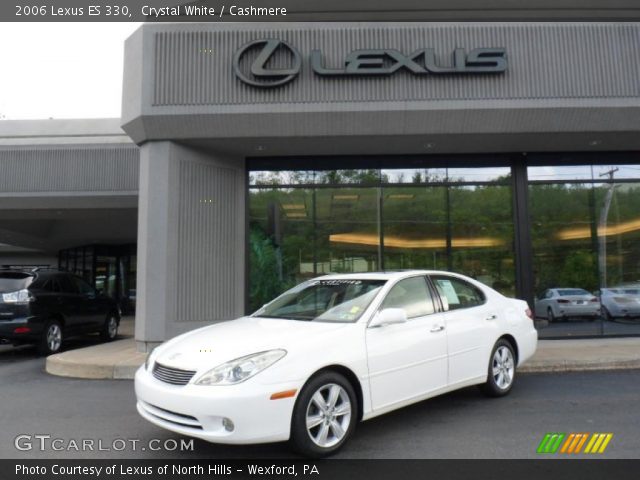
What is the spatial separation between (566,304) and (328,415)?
8.31m

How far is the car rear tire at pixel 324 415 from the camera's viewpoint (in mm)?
3840

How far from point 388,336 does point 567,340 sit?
24.0 ft

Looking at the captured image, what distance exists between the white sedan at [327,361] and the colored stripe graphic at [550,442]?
0.96 metres

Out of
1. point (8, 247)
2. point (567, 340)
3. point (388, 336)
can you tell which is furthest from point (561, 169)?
point (8, 247)

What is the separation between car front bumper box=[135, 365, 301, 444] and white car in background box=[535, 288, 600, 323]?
8.36 m

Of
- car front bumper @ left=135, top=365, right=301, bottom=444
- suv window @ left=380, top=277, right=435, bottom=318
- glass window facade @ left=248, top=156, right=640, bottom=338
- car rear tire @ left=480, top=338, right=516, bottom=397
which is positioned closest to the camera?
car front bumper @ left=135, top=365, right=301, bottom=444

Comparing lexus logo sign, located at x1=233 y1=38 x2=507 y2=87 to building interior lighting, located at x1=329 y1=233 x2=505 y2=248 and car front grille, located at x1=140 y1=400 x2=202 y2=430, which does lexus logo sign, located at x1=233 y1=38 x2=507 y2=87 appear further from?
car front grille, located at x1=140 y1=400 x2=202 y2=430

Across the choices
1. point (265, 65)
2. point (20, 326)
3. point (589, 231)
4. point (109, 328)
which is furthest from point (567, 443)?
point (109, 328)

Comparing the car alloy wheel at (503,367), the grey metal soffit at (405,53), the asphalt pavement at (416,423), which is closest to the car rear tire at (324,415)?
the asphalt pavement at (416,423)

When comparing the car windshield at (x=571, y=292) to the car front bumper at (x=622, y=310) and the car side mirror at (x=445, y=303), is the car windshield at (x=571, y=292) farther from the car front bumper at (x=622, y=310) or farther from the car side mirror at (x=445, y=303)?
the car side mirror at (x=445, y=303)

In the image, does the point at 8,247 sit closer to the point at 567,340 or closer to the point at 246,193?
the point at 246,193

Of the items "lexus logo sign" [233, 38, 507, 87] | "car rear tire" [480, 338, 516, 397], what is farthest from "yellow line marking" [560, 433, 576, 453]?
"lexus logo sign" [233, 38, 507, 87]

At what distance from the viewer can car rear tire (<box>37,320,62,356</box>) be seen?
973 cm

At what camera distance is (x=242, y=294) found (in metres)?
10.5
